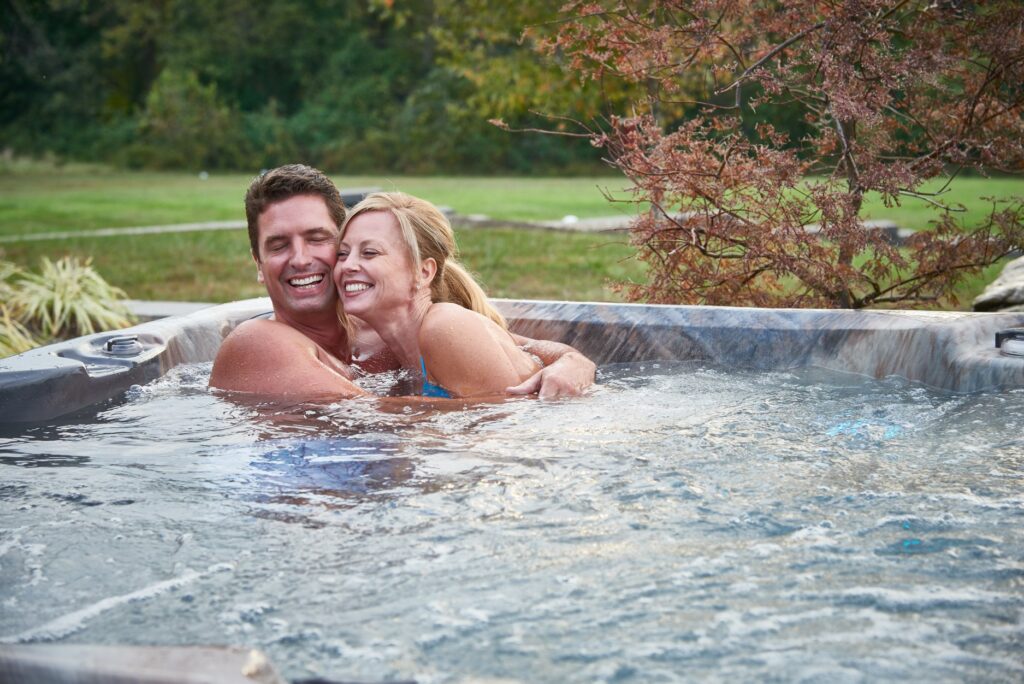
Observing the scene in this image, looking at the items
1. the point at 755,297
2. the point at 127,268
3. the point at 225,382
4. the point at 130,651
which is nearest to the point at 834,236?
the point at 755,297

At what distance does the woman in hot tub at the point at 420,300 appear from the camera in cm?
369

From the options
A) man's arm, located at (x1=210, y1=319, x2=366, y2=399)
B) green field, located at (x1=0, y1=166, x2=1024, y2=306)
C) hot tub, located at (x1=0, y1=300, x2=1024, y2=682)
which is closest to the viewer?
hot tub, located at (x1=0, y1=300, x2=1024, y2=682)

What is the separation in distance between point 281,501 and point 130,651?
43.1 inches

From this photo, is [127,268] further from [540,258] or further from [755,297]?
[755,297]

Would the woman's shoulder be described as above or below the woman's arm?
above

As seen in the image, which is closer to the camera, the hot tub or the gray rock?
the hot tub

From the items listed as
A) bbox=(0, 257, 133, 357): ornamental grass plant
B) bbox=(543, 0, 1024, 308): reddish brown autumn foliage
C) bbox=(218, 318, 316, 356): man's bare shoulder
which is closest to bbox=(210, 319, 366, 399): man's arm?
bbox=(218, 318, 316, 356): man's bare shoulder

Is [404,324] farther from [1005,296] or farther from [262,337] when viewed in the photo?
[1005,296]

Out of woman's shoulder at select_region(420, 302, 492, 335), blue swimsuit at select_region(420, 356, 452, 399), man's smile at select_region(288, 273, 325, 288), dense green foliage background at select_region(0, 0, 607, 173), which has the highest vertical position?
dense green foliage background at select_region(0, 0, 607, 173)

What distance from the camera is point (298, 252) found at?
3.87 meters

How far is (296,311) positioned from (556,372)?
0.94 m

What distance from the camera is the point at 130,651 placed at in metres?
1.75

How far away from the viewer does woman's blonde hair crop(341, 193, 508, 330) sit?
3869 mm

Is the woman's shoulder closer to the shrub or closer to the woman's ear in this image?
the woman's ear
